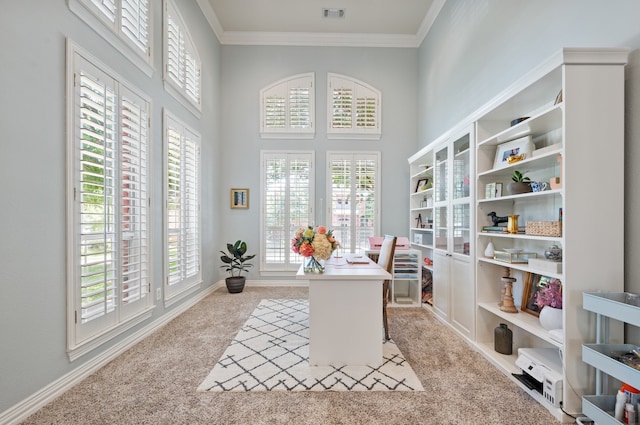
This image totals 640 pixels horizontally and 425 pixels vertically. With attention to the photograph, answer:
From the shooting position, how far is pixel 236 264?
4941 mm

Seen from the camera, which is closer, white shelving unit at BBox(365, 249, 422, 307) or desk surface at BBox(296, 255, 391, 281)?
desk surface at BBox(296, 255, 391, 281)

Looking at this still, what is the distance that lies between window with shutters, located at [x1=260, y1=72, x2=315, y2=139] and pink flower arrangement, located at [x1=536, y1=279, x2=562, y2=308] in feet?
13.3

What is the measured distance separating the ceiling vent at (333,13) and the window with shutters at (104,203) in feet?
10.5

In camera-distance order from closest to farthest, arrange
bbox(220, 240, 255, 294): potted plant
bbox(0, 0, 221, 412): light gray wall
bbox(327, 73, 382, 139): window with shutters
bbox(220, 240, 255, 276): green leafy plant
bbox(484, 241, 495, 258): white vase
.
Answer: bbox(0, 0, 221, 412): light gray wall < bbox(484, 241, 495, 258): white vase < bbox(220, 240, 255, 294): potted plant < bbox(220, 240, 255, 276): green leafy plant < bbox(327, 73, 382, 139): window with shutters

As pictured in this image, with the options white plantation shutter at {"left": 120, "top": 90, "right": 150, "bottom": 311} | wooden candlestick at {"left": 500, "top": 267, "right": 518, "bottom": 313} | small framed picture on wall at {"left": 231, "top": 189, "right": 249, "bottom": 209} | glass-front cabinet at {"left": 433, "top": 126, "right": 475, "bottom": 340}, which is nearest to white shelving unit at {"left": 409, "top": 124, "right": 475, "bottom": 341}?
glass-front cabinet at {"left": 433, "top": 126, "right": 475, "bottom": 340}

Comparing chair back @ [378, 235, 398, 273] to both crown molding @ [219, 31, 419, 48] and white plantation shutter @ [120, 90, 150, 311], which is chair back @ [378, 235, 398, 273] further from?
crown molding @ [219, 31, 419, 48]

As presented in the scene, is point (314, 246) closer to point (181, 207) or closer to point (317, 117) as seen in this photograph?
point (181, 207)

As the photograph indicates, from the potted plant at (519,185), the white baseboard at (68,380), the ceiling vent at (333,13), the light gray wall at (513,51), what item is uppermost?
the ceiling vent at (333,13)

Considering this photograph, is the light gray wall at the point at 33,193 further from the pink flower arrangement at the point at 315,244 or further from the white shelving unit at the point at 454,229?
the white shelving unit at the point at 454,229

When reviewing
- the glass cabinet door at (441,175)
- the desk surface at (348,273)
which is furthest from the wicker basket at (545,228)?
the glass cabinet door at (441,175)

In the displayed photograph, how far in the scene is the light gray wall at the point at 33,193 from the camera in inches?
64.1

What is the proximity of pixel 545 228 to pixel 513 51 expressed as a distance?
1.73 m

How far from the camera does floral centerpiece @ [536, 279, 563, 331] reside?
73.3 inches

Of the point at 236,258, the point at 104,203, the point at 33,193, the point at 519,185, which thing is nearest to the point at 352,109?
the point at 236,258
